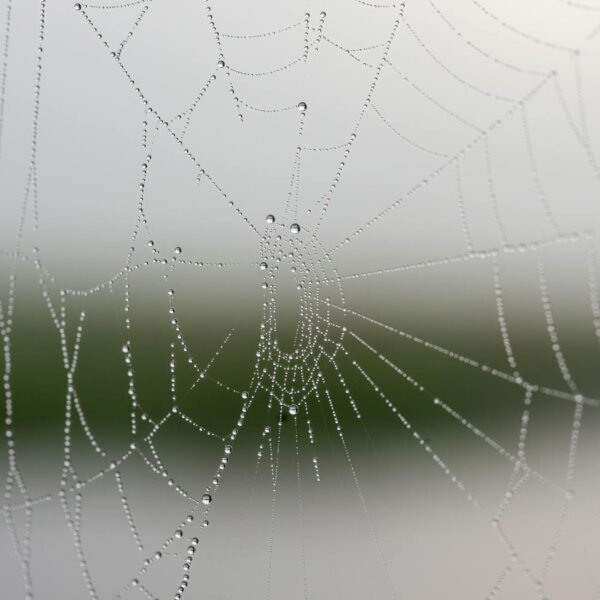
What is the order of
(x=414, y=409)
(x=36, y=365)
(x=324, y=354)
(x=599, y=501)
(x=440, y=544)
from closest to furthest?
(x=324, y=354)
(x=599, y=501)
(x=440, y=544)
(x=36, y=365)
(x=414, y=409)

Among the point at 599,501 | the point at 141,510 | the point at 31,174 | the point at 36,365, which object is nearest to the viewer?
the point at 31,174

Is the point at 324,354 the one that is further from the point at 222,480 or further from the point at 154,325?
the point at 222,480

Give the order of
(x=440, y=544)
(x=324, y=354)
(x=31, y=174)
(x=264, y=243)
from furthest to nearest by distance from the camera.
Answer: (x=440, y=544) → (x=324, y=354) → (x=264, y=243) → (x=31, y=174)

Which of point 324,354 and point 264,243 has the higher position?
point 264,243

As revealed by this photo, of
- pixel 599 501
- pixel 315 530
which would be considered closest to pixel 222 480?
pixel 315 530

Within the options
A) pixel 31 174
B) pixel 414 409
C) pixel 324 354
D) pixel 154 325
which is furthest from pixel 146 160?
pixel 414 409

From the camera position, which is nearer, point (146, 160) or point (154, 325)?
point (146, 160)

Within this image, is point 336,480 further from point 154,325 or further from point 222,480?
point 154,325

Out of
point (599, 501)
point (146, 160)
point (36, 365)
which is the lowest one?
point (599, 501)

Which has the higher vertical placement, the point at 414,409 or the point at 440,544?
the point at 414,409
